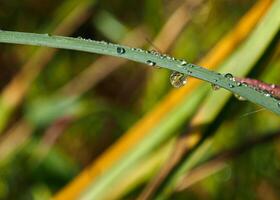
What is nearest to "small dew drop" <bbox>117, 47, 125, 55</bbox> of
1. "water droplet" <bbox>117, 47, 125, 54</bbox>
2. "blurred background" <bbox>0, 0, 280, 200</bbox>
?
"water droplet" <bbox>117, 47, 125, 54</bbox>

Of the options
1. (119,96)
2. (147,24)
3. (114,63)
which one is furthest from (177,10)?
(119,96)

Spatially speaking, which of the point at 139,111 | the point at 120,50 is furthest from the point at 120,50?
the point at 139,111

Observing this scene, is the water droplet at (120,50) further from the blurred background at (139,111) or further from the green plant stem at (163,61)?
the blurred background at (139,111)

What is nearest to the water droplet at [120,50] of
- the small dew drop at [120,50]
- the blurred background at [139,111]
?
the small dew drop at [120,50]

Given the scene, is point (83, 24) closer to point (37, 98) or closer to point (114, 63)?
point (114, 63)

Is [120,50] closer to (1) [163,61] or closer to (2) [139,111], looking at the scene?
(1) [163,61]
